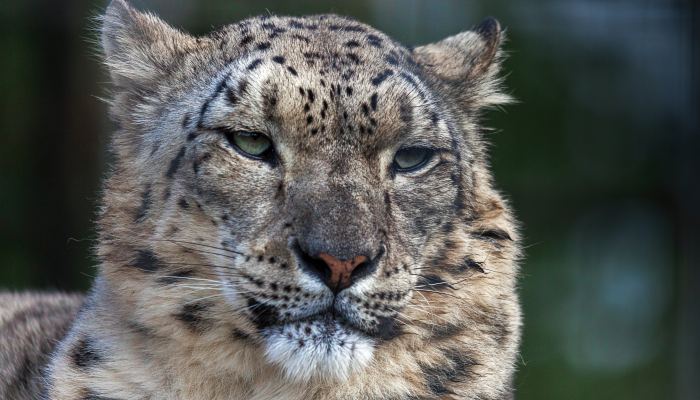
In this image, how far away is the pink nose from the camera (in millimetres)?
3623

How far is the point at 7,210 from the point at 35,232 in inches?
15.2

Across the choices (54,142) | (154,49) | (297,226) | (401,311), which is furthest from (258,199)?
(54,142)

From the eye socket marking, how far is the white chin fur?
0.72 m

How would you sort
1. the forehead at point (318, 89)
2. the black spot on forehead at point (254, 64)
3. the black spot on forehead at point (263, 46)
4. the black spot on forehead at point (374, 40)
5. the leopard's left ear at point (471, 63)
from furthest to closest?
the leopard's left ear at point (471, 63)
the black spot on forehead at point (374, 40)
the black spot on forehead at point (263, 46)
the black spot on forehead at point (254, 64)
the forehead at point (318, 89)

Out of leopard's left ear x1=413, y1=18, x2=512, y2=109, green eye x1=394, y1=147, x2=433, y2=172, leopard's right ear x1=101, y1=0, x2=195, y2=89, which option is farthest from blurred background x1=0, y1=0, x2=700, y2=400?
green eye x1=394, y1=147, x2=433, y2=172

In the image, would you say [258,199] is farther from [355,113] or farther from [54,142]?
[54,142]

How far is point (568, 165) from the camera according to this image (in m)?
10.6

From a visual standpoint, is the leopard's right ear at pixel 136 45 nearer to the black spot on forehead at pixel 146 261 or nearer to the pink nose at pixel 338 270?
the black spot on forehead at pixel 146 261

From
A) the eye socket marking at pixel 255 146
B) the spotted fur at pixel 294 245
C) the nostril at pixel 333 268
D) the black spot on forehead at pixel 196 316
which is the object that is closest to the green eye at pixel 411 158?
the spotted fur at pixel 294 245

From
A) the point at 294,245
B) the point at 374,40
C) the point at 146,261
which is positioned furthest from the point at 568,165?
the point at 294,245

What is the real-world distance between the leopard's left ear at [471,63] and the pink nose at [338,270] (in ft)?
4.97

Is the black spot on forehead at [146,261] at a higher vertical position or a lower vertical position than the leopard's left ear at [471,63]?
lower

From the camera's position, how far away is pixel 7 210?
1030cm

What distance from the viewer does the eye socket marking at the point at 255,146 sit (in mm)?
4105
